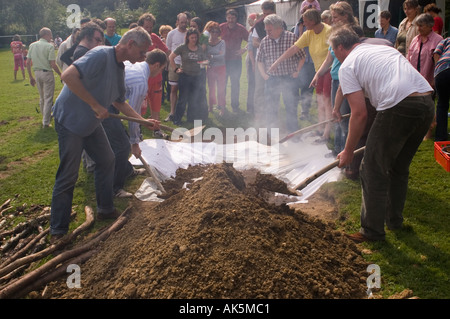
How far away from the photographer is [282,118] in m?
8.35

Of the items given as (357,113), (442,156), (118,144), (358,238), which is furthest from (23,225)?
(442,156)

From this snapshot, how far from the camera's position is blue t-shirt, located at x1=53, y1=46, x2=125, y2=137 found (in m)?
3.90

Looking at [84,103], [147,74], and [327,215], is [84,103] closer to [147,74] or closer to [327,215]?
[147,74]

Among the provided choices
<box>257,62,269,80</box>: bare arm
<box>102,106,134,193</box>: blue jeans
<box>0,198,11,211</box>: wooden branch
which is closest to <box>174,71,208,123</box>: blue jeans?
<box>257,62,269,80</box>: bare arm

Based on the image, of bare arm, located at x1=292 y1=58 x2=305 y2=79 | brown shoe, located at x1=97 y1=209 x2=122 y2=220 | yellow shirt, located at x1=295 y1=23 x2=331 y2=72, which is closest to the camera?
brown shoe, located at x1=97 y1=209 x2=122 y2=220

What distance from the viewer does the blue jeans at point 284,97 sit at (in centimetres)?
715

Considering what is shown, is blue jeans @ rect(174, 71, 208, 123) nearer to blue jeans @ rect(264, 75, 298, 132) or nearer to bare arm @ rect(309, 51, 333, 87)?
→ blue jeans @ rect(264, 75, 298, 132)

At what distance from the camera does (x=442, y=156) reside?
5.38 m

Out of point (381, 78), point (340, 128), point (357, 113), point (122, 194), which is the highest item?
point (381, 78)

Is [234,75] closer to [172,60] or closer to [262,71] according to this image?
[172,60]

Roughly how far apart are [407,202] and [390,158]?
1266 mm

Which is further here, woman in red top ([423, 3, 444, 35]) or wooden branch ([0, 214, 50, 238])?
woman in red top ([423, 3, 444, 35])

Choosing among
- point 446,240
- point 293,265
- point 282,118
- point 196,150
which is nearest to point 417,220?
point 446,240
